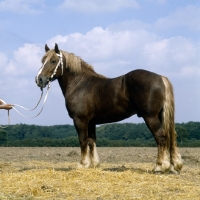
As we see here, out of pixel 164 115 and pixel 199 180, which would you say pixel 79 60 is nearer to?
pixel 164 115

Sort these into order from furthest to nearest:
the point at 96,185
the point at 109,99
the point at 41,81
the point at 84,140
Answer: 1. the point at 41,81
2. the point at 84,140
3. the point at 109,99
4. the point at 96,185

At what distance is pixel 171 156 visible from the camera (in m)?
7.81

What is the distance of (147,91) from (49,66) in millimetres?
2228

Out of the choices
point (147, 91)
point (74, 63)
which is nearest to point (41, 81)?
point (74, 63)

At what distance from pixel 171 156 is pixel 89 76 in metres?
2.47

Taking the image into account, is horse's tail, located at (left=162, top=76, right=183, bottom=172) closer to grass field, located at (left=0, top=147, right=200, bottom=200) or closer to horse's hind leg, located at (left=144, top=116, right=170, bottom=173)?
horse's hind leg, located at (left=144, top=116, right=170, bottom=173)

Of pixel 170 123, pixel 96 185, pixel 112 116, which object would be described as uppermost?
pixel 112 116

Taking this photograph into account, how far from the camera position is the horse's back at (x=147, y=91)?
755 cm

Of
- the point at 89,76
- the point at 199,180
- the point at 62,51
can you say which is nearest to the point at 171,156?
the point at 199,180

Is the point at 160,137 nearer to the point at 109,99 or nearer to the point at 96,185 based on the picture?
the point at 109,99

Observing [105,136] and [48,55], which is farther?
[105,136]

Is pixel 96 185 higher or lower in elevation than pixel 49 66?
lower

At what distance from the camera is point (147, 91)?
298 inches

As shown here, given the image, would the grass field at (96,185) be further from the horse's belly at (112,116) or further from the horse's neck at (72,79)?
the horse's neck at (72,79)
